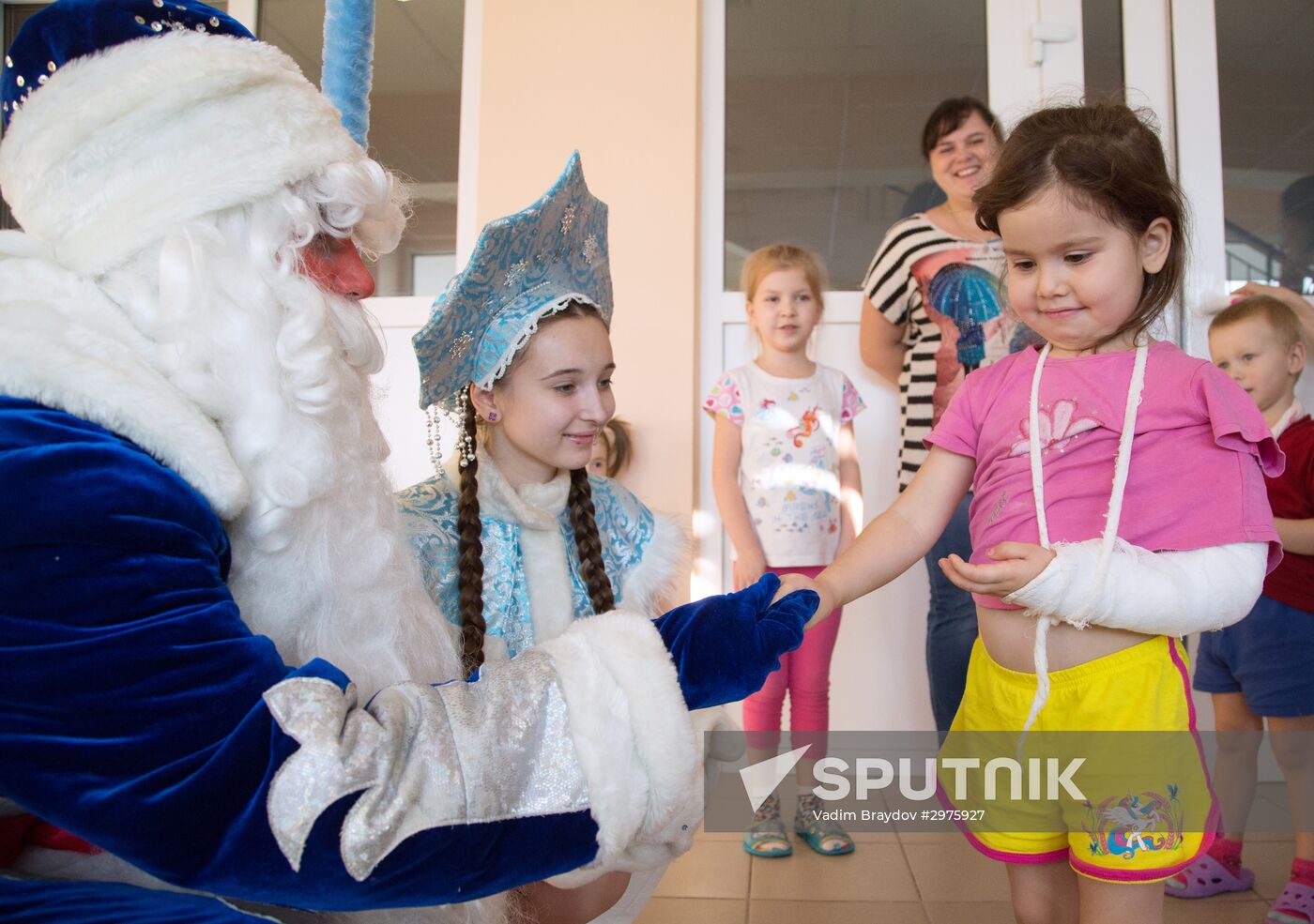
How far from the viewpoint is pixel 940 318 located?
2.55 meters

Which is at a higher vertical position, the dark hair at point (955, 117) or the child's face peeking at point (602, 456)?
the dark hair at point (955, 117)

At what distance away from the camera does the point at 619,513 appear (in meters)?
1.79

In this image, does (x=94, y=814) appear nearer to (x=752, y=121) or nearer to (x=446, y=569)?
(x=446, y=569)

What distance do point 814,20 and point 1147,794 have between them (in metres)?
2.82

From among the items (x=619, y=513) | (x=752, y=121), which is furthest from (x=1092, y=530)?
(x=752, y=121)

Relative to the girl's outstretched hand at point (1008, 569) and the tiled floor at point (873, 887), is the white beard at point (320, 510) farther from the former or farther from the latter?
the tiled floor at point (873, 887)

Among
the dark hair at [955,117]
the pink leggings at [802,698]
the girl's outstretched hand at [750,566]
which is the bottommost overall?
the pink leggings at [802,698]

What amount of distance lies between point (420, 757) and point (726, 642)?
36 centimetres

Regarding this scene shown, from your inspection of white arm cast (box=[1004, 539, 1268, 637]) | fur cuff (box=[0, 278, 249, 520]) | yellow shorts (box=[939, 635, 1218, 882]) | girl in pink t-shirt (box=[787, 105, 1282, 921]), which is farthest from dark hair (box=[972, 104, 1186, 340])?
fur cuff (box=[0, 278, 249, 520])

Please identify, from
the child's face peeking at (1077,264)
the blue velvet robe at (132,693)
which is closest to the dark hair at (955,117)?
the child's face peeking at (1077,264)

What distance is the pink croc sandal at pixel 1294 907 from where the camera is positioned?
76.3 inches

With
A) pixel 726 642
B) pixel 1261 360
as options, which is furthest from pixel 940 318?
pixel 726 642

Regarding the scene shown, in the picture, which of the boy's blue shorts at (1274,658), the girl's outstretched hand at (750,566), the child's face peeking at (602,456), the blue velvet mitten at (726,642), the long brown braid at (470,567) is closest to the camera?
the blue velvet mitten at (726,642)

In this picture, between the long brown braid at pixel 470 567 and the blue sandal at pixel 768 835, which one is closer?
the long brown braid at pixel 470 567
